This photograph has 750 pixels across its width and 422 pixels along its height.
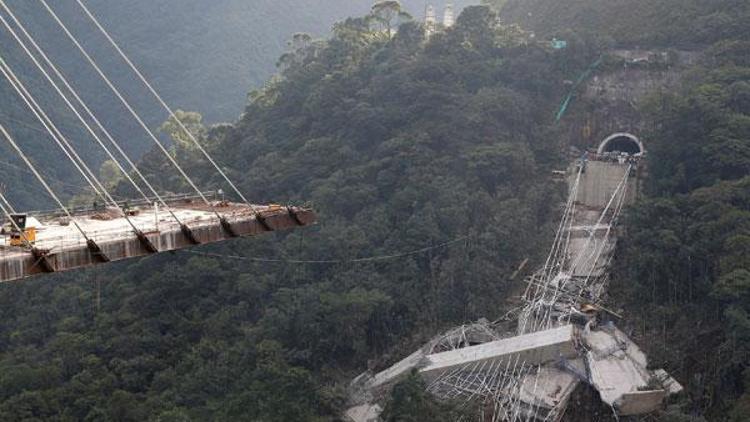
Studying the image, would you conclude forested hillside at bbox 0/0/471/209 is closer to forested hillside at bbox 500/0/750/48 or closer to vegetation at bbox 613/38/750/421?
forested hillside at bbox 500/0/750/48

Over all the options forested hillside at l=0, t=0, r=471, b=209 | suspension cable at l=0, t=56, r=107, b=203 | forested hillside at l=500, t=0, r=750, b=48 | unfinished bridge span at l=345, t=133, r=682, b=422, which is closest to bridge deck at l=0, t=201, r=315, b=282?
suspension cable at l=0, t=56, r=107, b=203

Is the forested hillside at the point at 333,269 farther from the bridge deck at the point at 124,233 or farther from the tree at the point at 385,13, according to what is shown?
the tree at the point at 385,13

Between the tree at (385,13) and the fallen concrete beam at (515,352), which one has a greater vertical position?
the tree at (385,13)

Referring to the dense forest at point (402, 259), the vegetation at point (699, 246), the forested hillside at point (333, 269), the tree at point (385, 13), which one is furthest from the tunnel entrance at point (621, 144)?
the tree at point (385, 13)

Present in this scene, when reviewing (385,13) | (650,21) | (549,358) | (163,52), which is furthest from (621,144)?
(163,52)

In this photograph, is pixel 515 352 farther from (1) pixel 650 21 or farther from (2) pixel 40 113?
(1) pixel 650 21

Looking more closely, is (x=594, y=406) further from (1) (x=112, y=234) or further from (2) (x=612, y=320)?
(1) (x=112, y=234)
